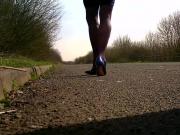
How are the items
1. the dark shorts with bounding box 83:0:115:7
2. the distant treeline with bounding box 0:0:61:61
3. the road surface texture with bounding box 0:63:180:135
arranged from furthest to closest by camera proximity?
1. the distant treeline with bounding box 0:0:61:61
2. the dark shorts with bounding box 83:0:115:7
3. the road surface texture with bounding box 0:63:180:135

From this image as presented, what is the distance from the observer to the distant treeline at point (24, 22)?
1756 cm

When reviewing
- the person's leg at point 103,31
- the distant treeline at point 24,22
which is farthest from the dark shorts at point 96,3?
the distant treeline at point 24,22

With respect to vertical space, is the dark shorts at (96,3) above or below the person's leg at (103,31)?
above

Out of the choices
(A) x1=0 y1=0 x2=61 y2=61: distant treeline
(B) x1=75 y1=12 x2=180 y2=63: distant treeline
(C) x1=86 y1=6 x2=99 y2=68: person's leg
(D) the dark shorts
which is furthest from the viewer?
(B) x1=75 y1=12 x2=180 y2=63: distant treeline

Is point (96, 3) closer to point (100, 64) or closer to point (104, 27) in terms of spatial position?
point (104, 27)

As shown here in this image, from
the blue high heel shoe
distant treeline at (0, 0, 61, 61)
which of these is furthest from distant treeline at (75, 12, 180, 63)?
the blue high heel shoe

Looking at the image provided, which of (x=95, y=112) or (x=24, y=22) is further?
(x=24, y=22)

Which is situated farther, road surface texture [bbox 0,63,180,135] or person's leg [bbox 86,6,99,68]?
person's leg [bbox 86,6,99,68]

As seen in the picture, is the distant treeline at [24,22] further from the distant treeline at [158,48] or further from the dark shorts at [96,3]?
the distant treeline at [158,48]

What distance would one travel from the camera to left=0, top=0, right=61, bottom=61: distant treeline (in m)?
17.6

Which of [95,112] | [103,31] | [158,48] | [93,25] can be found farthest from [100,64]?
[158,48]

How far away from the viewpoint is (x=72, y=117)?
3.24 meters

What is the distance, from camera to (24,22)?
65.4 feet

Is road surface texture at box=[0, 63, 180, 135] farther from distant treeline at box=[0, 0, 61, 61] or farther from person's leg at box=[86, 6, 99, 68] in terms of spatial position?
distant treeline at box=[0, 0, 61, 61]
